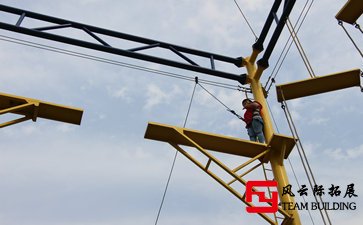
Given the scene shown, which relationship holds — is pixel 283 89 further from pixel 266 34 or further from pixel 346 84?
pixel 266 34

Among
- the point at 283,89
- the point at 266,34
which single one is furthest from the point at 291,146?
the point at 266,34

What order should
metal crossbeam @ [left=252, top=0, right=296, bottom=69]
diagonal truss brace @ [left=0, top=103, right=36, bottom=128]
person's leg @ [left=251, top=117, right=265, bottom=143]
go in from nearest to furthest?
diagonal truss brace @ [left=0, top=103, right=36, bottom=128] → metal crossbeam @ [left=252, top=0, right=296, bottom=69] → person's leg @ [left=251, top=117, right=265, bottom=143]

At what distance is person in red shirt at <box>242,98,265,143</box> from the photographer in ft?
21.6

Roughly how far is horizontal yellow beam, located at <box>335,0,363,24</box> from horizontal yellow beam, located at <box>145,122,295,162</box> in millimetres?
1909

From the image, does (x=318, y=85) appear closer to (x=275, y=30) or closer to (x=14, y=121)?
(x=275, y=30)

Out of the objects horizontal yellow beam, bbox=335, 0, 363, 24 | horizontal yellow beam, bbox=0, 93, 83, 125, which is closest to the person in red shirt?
horizontal yellow beam, bbox=335, 0, 363, 24

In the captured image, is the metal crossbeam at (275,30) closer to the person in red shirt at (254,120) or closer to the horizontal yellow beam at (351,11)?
the person in red shirt at (254,120)

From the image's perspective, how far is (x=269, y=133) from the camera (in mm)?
6504

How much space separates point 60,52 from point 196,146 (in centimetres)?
350

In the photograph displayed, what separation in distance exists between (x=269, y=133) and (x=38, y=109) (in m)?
3.70

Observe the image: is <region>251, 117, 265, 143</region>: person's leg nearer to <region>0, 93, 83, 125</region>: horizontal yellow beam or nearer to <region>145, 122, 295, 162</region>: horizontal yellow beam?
<region>145, 122, 295, 162</region>: horizontal yellow beam

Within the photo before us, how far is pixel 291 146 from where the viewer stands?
5.95 metres

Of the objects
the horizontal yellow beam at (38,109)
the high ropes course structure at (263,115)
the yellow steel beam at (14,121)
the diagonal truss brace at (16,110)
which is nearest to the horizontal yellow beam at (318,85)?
the high ropes course structure at (263,115)

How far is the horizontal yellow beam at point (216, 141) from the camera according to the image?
226 inches
